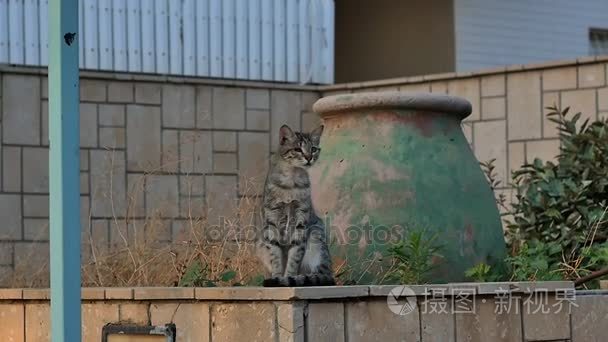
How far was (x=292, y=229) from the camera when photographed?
217 inches

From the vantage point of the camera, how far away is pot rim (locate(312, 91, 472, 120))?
20.8 ft

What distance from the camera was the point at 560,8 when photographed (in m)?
13.5

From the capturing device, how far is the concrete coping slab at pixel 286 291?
4.84 metres

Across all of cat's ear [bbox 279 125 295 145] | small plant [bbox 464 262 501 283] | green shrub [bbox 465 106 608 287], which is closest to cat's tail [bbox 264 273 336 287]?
cat's ear [bbox 279 125 295 145]

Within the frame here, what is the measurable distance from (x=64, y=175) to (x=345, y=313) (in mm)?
1449

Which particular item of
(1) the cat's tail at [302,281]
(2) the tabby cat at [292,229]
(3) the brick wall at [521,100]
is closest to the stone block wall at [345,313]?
(1) the cat's tail at [302,281]

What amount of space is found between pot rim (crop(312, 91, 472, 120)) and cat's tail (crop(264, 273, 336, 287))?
1.29m

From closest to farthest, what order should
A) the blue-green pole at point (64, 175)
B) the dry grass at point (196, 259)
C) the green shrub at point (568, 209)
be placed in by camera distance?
the blue-green pole at point (64, 175) → the dry grass at point (196, 259) → the green shrub at point (568, 209)

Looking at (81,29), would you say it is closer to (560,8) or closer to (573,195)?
(573,195)

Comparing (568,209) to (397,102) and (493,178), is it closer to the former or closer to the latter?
(493,178)

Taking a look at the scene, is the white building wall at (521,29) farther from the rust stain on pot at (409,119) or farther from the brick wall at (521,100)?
the rust stain on pot at (409,119)

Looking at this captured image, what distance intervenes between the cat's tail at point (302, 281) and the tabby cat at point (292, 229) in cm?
2

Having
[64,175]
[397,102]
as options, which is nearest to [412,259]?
[397,102]

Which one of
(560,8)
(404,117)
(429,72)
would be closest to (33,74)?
(404,117)
